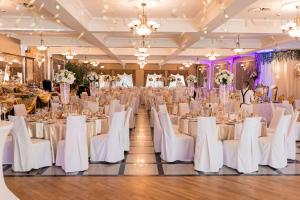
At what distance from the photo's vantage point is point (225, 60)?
2342cm

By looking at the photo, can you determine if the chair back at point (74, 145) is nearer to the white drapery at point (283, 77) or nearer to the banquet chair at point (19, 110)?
the banquet chair at point (19, 110)

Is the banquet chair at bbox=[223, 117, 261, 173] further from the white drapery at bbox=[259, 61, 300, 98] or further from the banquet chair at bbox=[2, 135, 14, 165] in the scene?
the white drapery at bbox=[259, 61, 300, 98]

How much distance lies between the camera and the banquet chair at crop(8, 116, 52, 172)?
5039 mm

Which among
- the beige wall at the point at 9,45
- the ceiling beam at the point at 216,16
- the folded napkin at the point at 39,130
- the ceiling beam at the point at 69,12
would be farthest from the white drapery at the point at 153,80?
the folded napkin at the point at 39,130

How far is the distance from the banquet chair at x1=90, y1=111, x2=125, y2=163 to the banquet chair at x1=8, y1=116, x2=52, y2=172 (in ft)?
2.79

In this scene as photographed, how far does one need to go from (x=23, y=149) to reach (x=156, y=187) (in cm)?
205

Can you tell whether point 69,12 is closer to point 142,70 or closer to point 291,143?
point 291,143

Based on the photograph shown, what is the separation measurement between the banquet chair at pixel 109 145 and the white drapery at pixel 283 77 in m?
12.4

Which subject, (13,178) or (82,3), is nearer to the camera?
(13,178)

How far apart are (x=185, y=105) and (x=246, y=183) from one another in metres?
3.73

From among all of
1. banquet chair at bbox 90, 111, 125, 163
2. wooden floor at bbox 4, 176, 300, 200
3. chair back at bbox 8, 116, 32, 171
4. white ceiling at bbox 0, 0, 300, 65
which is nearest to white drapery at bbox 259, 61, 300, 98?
white ceiling at bbox 0, 0, 300, 65

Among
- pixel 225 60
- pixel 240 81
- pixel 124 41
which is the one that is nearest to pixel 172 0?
pixel 124 41

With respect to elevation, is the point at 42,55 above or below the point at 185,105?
above

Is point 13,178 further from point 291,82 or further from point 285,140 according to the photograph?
point 291,82
